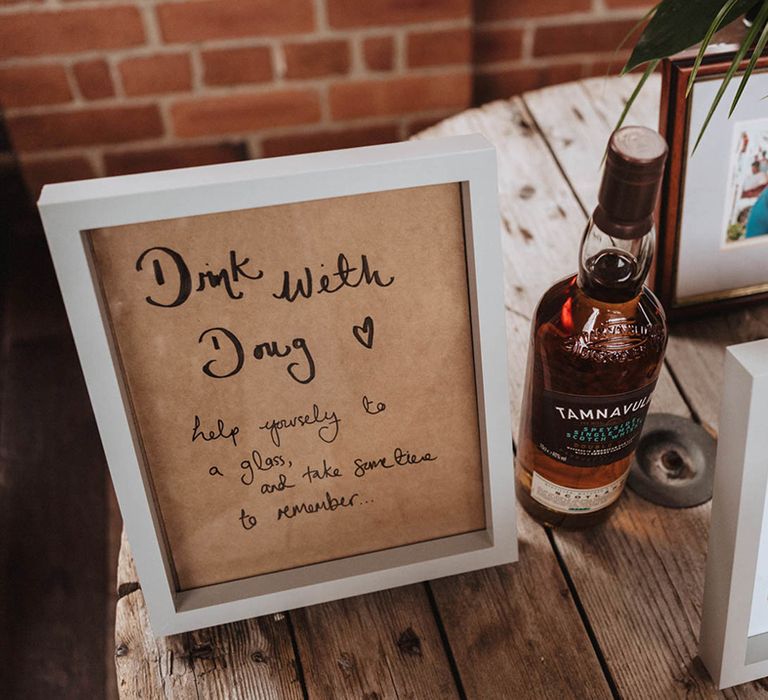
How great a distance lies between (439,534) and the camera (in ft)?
2.10

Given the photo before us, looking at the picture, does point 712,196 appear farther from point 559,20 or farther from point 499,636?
point 559,20

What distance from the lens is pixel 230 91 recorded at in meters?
1.61

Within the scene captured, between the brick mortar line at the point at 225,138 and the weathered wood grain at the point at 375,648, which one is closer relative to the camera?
the weathered wood grain at the point at 375,648

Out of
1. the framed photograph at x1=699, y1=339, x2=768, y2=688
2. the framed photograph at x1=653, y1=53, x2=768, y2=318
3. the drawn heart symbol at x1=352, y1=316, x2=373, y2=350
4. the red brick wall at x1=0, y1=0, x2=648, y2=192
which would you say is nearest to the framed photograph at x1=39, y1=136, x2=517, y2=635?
the drawn heart symbol at x1=352, y1=316, x2=373, y2=350

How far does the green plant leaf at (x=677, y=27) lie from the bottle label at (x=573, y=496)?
1.02 ft

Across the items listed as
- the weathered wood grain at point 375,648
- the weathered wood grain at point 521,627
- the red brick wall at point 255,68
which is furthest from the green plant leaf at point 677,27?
the red brick wall at point 255,68

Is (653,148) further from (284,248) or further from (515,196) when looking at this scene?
(515,196)

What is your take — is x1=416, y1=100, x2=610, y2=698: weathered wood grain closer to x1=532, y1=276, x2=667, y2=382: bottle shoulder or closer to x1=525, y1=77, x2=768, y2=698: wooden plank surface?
x1=525, y1=77, x2=768, y2=698: wooden plank surface

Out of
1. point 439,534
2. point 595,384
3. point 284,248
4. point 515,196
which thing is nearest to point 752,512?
point 595,384

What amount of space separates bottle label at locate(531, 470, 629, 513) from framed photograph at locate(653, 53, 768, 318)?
25 cm

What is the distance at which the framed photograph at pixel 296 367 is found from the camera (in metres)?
0.49

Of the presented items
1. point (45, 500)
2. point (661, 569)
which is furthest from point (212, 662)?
point (45, 500)

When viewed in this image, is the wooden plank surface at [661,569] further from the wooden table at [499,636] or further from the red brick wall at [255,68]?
the red brick wall at [255,68]

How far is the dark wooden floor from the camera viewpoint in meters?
1.33
